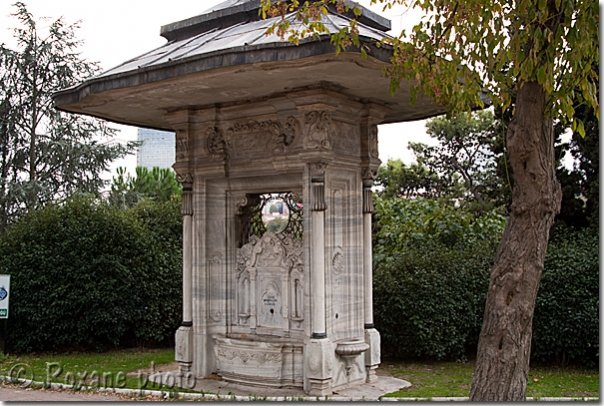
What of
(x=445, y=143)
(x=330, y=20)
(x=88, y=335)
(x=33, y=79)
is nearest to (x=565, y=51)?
(x=330, y=20)

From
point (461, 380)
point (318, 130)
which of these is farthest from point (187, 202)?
point (461, 380)

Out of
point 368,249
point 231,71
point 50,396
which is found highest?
point 231,71

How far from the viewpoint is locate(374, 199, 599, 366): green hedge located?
415 inches

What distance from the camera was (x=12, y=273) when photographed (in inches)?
494

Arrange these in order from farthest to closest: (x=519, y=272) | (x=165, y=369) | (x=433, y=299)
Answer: (x=433, y=299), (x=165, y=369), (x=519, y=272)

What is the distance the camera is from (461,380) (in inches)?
384

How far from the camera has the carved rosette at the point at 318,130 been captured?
27.9 ft

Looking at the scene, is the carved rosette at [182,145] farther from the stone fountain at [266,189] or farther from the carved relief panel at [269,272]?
the carved relief panel at [269,272]

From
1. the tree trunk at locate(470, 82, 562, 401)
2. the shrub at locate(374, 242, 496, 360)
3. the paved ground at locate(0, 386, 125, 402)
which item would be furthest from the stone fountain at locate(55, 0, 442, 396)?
the tree trunk at locate(470, 82, 562, 401)

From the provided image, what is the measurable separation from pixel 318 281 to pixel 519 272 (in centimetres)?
311

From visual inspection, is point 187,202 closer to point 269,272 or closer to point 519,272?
point 269,272

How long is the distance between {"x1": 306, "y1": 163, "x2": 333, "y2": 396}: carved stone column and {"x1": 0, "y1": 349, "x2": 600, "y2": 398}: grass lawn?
959mm

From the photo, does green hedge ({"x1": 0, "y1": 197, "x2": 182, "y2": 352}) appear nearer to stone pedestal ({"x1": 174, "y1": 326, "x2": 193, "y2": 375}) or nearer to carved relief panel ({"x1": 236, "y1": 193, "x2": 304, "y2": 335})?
stone pedestal ({"x1": 174, "y1": 326, "x2": 193, "y2": 375})

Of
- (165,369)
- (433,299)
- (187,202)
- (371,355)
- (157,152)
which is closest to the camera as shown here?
(371,355)
